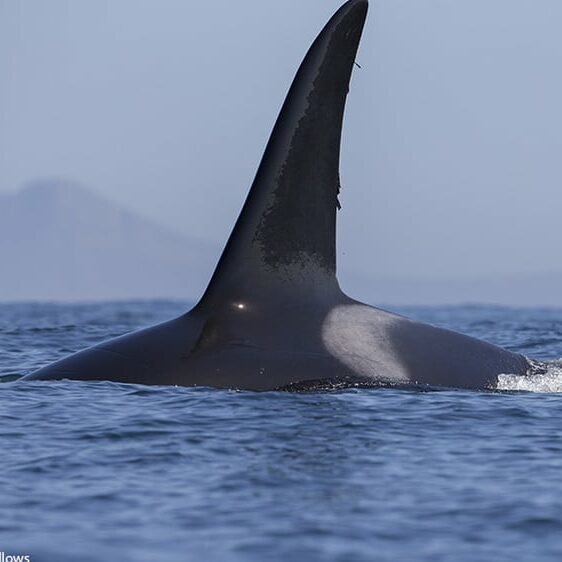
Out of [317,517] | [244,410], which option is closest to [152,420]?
[244,410]

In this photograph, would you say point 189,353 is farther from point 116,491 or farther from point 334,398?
point 116,491

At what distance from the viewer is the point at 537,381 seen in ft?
55.1

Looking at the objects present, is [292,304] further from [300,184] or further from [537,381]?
[537,381]

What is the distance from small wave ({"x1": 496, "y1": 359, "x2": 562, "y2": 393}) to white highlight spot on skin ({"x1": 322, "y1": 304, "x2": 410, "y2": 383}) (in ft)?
4.85

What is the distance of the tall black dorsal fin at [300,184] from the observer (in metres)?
14.7

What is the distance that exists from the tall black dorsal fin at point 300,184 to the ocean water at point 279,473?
4.63ft

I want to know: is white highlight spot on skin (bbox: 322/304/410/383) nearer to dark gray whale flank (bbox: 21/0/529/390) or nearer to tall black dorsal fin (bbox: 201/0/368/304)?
dark gray whale flank (bbox: 21/0/529/390)

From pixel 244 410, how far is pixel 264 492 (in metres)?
3.00

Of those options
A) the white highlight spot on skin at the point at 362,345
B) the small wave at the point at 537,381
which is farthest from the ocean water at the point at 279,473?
the white highlight spot on skin at the point at 362,345

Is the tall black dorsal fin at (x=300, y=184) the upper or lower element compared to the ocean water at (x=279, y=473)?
upper

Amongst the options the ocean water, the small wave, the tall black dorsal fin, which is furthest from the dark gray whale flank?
the small wave

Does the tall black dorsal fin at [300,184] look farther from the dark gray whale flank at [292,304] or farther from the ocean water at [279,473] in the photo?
the ocean water at [279,473]

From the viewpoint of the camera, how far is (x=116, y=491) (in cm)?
1103

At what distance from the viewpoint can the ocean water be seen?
9703 mm
